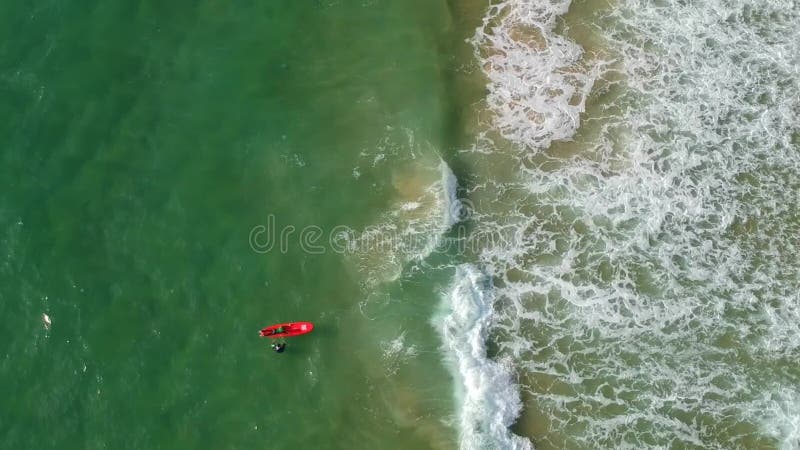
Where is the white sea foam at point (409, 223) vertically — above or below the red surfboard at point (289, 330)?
above

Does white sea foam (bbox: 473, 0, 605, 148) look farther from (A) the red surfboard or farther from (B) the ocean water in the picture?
(A) the red surfboard

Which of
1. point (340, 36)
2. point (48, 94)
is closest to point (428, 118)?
point (340, 36)

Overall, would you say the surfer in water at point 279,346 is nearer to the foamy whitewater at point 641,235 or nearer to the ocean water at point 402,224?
the ocean water at point 402,224

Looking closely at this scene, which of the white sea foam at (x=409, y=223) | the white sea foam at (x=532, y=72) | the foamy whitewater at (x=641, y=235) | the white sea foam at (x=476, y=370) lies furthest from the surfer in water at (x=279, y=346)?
the white sea foam at (x=532, y=72)

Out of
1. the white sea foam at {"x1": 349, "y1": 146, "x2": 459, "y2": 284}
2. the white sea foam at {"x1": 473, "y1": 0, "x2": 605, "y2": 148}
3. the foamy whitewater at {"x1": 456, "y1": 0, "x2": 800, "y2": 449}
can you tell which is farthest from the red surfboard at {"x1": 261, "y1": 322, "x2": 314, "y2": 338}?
the white sea foam at {"x1": 473, "y1": 0, "x2": 605, "y2": 148}

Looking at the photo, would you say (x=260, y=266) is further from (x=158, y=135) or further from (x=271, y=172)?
(x=158, y=135)

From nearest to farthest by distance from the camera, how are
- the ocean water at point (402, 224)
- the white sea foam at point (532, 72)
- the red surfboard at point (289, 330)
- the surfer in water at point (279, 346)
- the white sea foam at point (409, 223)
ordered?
the ocean water at point (402, 224) < the surfer in water at point (279, 346) < the red surfboard at point (289, 330) < the white sea foam at point (409, 223) < the white sea foam at point (532, 72)

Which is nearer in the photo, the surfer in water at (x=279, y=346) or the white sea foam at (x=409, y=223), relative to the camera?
the surfer in water at (x=279, y=346)

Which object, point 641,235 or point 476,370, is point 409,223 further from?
point 641,235
